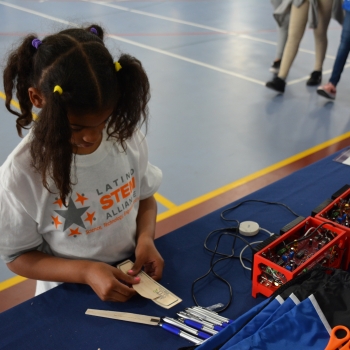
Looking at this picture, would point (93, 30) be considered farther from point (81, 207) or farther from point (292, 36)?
point (292, 36)

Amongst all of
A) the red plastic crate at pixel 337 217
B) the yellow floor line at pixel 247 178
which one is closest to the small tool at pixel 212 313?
the red plastic crate at pixel 337 217

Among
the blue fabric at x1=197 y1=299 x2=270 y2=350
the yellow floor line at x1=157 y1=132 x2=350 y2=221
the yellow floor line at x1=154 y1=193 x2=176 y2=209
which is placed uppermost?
the blue fabric at x1=197 y1=299 x2=270 y2=350

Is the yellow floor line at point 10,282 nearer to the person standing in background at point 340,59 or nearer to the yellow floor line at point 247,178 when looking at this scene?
the yellow floor line at point 247,178

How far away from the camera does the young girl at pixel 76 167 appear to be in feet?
2.86

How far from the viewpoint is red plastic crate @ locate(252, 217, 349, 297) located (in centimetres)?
96

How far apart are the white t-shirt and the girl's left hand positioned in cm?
6

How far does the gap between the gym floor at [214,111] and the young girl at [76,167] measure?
0.16 metres

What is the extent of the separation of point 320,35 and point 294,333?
3.35 meters

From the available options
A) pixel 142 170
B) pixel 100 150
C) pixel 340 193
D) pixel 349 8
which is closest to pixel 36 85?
pixel 100 150

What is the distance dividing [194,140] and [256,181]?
0.61m

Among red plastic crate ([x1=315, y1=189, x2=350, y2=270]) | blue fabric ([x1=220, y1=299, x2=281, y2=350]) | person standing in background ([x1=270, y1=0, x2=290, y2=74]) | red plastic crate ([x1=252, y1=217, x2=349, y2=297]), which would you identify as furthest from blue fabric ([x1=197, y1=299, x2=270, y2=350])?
person standing in background ([x1=270, y1=0, x2=290, y2=74])

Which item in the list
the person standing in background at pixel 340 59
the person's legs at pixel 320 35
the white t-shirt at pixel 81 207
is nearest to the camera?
the white t-shirt at pixel 81 207

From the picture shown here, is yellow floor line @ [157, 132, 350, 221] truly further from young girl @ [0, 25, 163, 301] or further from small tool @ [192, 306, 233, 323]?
small tool @ [192, 306, 233, 323]

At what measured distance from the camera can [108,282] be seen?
3.22 feet
